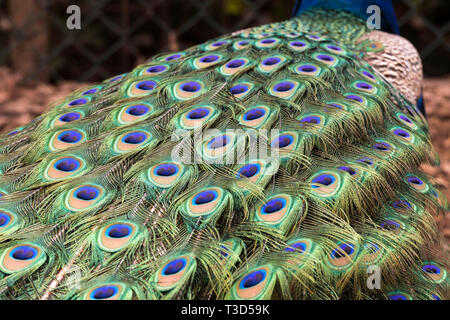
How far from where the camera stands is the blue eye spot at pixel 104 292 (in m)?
1.15

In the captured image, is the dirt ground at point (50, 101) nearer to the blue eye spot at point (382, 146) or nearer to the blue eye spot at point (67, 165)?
the blue eye spot at point (382, 146)

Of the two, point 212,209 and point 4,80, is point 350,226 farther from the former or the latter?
point 4,80

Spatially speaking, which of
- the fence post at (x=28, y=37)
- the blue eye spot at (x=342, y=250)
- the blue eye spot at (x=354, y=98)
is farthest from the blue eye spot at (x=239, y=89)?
the fence post at (x=28, y=37)

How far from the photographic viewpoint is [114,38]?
4.86 meters

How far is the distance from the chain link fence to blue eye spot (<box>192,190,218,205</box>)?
2.92 metres

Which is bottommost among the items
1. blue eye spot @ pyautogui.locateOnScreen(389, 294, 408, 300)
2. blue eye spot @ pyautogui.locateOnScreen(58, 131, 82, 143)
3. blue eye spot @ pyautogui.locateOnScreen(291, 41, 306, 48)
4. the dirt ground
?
the dirt ground

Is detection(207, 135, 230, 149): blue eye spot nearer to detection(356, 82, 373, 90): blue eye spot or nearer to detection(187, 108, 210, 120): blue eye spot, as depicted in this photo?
detection(187, 108, 210, 120): blue eye spot

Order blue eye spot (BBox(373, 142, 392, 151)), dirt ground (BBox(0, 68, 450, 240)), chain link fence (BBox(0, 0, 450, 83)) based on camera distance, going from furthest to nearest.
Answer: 1. chain link fence (BBox(0, 0, 450, 83))
2. dirt ground (BBox(0, 68, 450, 240))
3. blue eye spot (BBox(373, 142, 392, 151))

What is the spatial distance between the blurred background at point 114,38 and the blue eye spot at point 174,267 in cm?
236

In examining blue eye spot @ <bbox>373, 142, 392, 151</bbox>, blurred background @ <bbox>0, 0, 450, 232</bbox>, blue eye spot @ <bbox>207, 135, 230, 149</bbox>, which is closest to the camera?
blue eye spot @ <bbox>207, 135, 230, 149</bbox>

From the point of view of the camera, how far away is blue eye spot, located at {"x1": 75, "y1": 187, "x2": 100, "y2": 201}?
1.38 m

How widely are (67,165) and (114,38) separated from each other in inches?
141

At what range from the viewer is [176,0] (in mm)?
5070

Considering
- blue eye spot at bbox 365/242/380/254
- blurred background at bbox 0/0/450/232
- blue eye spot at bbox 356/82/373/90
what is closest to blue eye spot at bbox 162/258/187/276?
blue eye spot at bbox 365/242/380/254
